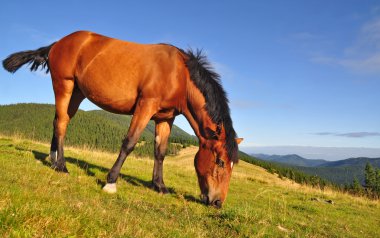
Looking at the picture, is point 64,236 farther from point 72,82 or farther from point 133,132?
point 72,82

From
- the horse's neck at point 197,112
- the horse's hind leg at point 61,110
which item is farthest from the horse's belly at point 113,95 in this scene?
the horse's neck at point 197,112

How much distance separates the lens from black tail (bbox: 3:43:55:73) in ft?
34.7

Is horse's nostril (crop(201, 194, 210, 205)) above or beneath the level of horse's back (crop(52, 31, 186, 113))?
beneath

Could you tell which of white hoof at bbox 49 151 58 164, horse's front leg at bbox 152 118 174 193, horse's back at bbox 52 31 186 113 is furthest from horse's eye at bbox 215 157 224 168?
white hoof at bbox 49 151 58 164

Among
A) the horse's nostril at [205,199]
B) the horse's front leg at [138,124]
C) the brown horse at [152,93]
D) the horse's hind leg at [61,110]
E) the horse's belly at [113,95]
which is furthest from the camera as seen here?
the horse's hind leg at [61,110]

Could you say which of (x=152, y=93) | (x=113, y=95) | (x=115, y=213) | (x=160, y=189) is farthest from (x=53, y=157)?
(x=115, y=213)

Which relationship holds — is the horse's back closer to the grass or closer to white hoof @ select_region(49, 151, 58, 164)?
white hoof @ select_region(49, 151, 58, 164)

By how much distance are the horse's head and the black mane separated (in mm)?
118

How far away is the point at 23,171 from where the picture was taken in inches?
320

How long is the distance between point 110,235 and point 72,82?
6.82 metres

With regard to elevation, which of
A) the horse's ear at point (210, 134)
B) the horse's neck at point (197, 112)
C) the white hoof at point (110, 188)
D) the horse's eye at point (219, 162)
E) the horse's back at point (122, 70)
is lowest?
the white hoof at point (110, 188)

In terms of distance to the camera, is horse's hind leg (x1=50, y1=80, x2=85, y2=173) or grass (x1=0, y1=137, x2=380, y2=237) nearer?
grass (x1=0, y1=137, x2=380, y2=237)

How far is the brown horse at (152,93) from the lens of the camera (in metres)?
7.89

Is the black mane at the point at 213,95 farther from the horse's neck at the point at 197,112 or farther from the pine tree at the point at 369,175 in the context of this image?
the pine tree at the point at 369,175
